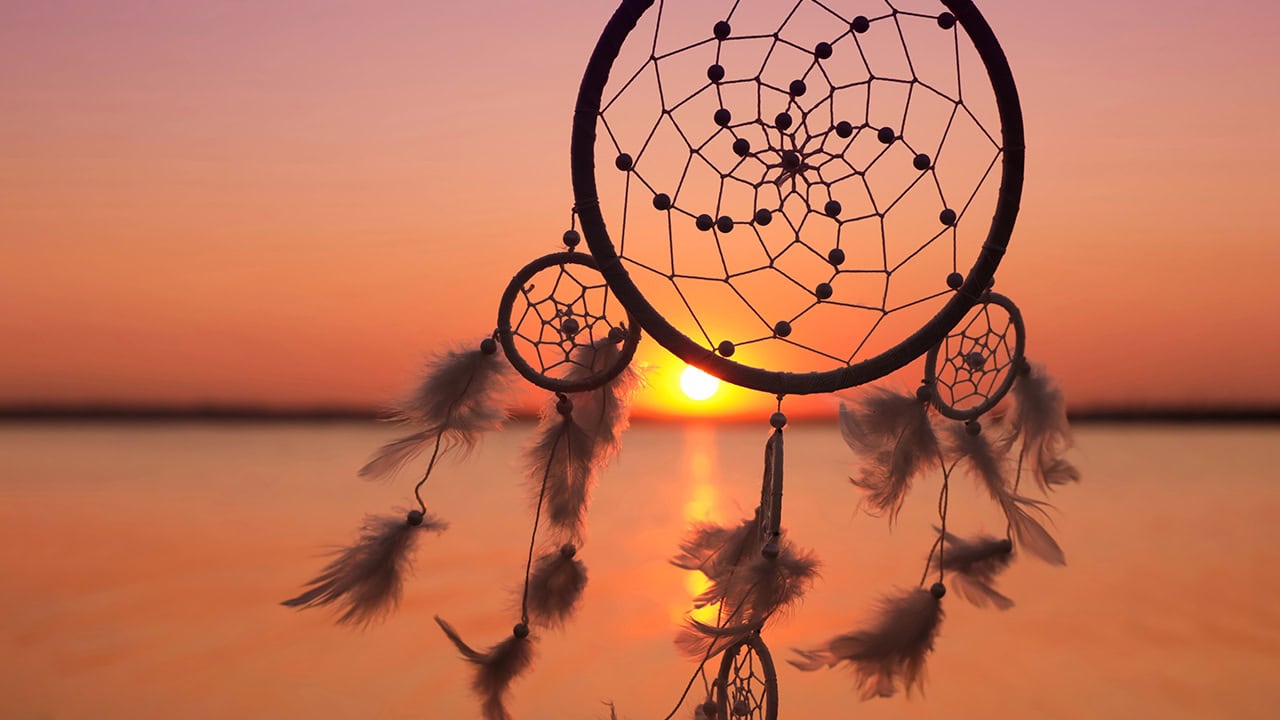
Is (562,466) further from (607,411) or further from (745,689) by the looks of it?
(745,689)

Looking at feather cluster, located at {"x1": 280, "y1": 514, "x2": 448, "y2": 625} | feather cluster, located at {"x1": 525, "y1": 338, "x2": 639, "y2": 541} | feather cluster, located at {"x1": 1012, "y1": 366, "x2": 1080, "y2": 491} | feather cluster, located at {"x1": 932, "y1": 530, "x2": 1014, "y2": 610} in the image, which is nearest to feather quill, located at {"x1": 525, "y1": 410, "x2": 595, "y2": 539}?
feather cluster, located at {"x1": 525, "y1": 338, "x2": 639, "y2": 541}

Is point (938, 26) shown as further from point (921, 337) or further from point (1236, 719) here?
point (1236, 719)

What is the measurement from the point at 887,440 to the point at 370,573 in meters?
0.89

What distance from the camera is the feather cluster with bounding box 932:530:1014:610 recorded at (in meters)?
1.82

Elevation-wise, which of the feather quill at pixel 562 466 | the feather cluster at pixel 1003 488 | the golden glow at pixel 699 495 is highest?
the feather cluster at pixel 1003 488

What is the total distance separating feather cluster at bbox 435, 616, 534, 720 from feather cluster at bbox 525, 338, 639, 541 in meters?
0.21

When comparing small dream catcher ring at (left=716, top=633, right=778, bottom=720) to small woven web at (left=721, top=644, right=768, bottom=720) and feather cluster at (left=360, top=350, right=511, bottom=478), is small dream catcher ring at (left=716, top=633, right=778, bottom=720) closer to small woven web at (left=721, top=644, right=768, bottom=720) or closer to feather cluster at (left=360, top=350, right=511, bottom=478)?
small woven web at (left=721, top=644, right=768, bottom=720)

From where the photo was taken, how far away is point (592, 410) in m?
1.76

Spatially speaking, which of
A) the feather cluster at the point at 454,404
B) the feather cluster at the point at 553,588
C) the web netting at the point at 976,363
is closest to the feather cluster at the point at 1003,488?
the web netting at the point at 976,363

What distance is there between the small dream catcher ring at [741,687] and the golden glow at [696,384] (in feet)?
1.33

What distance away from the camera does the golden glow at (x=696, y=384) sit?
1687mm

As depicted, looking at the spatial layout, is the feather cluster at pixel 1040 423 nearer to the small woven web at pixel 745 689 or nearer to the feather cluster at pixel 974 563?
the feather cluster at pixel 974 563

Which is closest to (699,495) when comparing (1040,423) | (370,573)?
(1040,423)

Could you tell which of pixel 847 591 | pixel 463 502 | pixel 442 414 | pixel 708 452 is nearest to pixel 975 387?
pixel 442 414
